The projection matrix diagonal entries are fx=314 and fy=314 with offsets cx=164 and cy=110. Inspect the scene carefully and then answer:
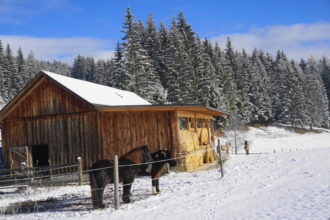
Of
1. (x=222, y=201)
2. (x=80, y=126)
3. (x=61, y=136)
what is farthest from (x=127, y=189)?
(x=61, y=136)

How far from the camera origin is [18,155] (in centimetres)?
1864

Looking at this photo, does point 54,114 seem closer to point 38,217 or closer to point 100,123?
point 100,123

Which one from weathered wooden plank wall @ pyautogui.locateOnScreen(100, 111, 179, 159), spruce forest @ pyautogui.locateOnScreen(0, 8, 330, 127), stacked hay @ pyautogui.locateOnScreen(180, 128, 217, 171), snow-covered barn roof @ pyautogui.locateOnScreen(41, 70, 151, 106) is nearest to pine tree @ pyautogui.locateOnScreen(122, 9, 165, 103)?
spruce forest @ pyautogui.locateOnScreen(0, 8, 330, 127)

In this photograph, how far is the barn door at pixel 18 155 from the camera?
60.7 ft

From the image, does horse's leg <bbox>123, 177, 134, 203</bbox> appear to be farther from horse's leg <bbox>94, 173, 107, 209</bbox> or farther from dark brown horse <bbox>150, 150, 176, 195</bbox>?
dark brown horse <bbox>150, 150, 176, 195</bbox>

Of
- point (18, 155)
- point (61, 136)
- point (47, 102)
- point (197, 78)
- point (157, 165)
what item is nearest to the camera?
point (157, 165)

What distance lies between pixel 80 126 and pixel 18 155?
14.2 feet

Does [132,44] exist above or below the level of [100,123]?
above

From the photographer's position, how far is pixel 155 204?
8.98 m

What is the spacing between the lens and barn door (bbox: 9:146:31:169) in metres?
18.5

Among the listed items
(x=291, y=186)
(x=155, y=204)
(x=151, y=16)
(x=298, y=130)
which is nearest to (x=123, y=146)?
(x=155, y=204)

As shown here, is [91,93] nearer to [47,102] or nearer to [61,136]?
[47,102]

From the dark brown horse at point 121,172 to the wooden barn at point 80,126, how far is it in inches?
220

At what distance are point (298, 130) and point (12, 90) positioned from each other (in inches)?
2267
